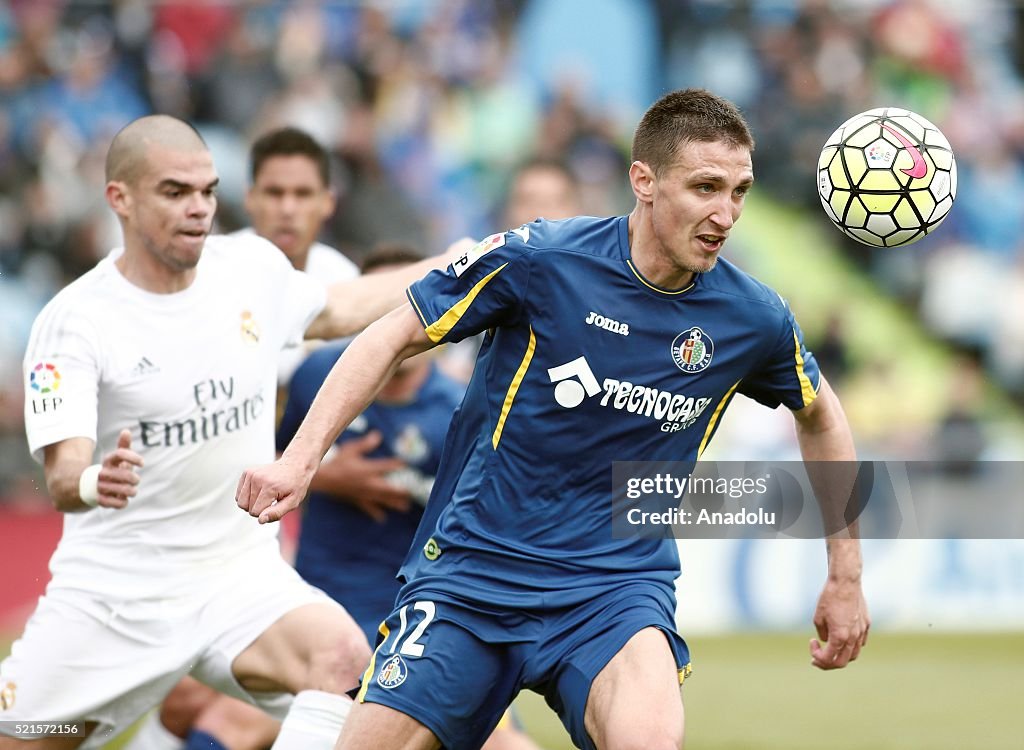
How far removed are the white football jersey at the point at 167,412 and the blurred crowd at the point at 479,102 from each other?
364 inches

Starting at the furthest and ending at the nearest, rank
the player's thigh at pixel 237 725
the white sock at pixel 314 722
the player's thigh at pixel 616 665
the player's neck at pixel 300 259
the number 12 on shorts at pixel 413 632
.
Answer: the player's neck at pixel 300 259, the player's thigh at pixel 237 725, the white sock at pixel 314 722, the number 12 on shorts at pixel 413 632, the player's thigh at pixel 616 665

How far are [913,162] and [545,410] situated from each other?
1.62 meters

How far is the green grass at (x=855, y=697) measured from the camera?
31.1ft

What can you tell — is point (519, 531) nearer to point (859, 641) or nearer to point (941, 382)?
point (859, 641)

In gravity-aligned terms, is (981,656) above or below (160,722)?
above

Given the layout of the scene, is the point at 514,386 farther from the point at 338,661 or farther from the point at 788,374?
the point at 338,661

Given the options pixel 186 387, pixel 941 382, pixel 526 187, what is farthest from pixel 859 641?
pixel 941 382

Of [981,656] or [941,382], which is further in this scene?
[941,382]

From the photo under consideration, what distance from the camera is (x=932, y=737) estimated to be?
31.3 feet

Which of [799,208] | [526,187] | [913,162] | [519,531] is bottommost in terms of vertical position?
[519,531]

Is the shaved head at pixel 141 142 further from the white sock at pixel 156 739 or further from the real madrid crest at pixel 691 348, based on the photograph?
the white sock at pixel 156 739

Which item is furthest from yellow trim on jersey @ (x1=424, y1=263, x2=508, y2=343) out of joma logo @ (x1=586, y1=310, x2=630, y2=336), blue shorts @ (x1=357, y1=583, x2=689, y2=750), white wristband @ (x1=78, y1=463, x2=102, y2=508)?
white wristband @ (x1=78, y1=463, x2=102, y2=508)

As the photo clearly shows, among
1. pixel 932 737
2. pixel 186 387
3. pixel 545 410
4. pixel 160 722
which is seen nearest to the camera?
pixel 545 410

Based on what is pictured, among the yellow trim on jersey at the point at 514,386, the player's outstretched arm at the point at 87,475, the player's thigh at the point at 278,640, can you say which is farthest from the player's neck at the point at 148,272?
the yellow trim on jersey at the point at 514,386
